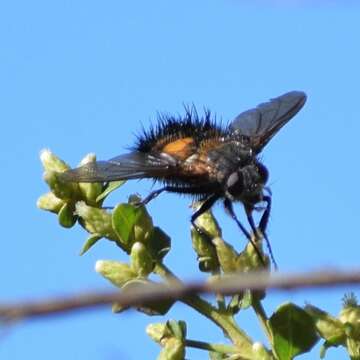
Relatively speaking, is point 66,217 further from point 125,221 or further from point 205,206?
point 205,206

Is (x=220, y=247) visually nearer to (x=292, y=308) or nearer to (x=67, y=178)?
(x=292, y=308)

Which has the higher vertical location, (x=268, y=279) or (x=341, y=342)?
(x=341, y=342)

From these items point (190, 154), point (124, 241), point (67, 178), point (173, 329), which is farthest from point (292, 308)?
point (190, 154)

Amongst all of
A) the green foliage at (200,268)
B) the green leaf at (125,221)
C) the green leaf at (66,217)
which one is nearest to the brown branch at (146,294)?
the green foliage at (200,268)

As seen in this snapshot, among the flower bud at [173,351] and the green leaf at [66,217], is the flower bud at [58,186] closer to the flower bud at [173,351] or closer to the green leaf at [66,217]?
the green leaf at [66,217]

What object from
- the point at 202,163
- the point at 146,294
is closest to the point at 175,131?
the point at 202,163
